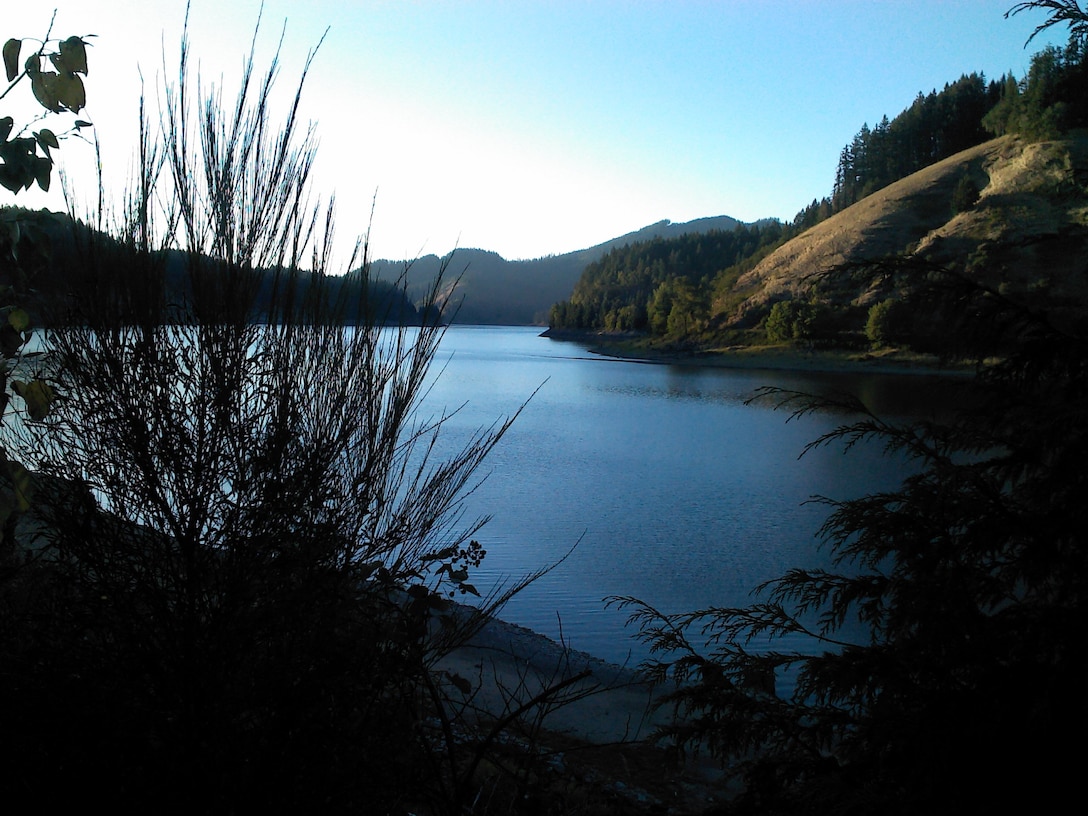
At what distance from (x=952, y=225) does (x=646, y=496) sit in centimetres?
6835

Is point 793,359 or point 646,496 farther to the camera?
point 793,359

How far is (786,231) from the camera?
387 ft

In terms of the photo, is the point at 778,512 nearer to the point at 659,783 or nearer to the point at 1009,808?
the point at 659,783

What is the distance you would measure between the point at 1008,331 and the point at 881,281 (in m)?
0.63

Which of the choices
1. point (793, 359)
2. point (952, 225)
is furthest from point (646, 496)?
point (952, 225)

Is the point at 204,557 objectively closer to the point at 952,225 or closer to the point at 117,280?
the point at 117,280

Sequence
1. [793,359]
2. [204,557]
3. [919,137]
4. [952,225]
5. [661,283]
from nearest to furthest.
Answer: [204,557] → [793,359] → [952,225] → [919,137] → [661,283]

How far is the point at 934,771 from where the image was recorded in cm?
271

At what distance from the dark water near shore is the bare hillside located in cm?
3428

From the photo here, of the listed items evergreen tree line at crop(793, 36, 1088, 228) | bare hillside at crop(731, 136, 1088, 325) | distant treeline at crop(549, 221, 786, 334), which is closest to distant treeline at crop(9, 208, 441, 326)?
bare hillside at crop(731, 136, 1088, 325)

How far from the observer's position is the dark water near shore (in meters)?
11.6

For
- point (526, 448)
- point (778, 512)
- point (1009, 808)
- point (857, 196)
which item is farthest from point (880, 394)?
point (857, 196)

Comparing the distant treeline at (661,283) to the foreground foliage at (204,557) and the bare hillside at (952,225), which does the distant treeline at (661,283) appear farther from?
the foreground foliage at (204,557)

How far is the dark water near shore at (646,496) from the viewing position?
1155cm
